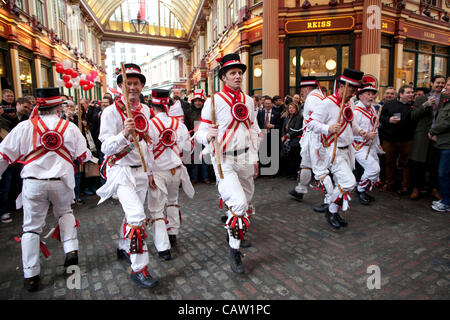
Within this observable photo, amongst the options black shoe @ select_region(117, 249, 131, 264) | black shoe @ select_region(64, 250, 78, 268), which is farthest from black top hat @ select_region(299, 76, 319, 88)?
black shoe @ select_region(64, 250, 78, 268)

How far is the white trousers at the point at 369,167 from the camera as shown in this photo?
5.67m

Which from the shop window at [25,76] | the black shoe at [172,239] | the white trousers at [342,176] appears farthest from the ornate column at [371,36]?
the shop window at [25,76]

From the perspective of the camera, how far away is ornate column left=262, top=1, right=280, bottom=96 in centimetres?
1242

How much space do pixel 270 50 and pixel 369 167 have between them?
28.0ft

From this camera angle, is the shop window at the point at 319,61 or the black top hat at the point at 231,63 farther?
the shop window at the point at 319,61

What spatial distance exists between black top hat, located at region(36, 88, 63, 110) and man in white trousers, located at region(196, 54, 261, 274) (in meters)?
1.67

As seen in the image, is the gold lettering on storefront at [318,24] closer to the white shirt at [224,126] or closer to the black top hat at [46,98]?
the white shirt at [224,126]

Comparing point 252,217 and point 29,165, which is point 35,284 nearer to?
point 29,165

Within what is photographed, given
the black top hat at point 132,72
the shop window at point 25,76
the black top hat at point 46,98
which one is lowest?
the black top hat at point 46,98

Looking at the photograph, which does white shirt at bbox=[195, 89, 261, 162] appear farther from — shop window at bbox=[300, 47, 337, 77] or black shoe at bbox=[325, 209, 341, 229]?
shop window at bbox=[300, 47, 337, 77]

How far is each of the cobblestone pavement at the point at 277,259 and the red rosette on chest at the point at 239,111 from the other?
1788 millimetres

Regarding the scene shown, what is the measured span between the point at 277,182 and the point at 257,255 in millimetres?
4184

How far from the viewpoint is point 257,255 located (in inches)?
149

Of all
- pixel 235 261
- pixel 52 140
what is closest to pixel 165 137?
pixel 52 140
